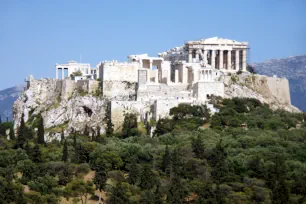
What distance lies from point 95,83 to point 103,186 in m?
24.2

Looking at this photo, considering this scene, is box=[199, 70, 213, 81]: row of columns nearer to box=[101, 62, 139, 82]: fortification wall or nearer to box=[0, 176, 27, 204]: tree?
box=[101, 62, 139, 82]: fortification wall

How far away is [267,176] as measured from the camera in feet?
241

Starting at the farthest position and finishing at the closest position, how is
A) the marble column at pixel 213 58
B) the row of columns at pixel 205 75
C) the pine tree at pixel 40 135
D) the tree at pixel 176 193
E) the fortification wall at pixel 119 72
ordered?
the marble column at pixel 213 58 < the row of columns at pixel 205 75 < the fortification wall at pixel 119 72 < the pine tree at pixel 40 135 < the tree at pixel 176 193

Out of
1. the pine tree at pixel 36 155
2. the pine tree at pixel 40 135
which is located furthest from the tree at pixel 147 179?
the pine tree at pixel 40 135

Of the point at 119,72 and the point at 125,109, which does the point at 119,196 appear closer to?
the point at 125,109

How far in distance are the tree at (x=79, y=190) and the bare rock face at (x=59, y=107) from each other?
17.4m

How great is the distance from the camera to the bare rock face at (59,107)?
94438mm

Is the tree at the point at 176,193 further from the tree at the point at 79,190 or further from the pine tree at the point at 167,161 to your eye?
the tree at the point at 79,190

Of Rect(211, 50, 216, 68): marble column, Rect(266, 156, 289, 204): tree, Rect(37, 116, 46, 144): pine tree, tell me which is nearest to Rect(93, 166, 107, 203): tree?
Rect(266, 156, 289, 204): tree

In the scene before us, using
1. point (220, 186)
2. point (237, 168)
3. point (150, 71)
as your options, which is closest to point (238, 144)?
point (237, 168)

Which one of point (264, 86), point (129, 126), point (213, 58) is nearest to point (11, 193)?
point (129, 126)

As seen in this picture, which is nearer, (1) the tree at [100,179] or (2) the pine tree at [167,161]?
(1) the tree at [100,179]

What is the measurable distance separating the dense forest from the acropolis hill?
167 cm

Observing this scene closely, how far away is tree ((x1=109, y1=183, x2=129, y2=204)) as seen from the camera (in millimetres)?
69806
